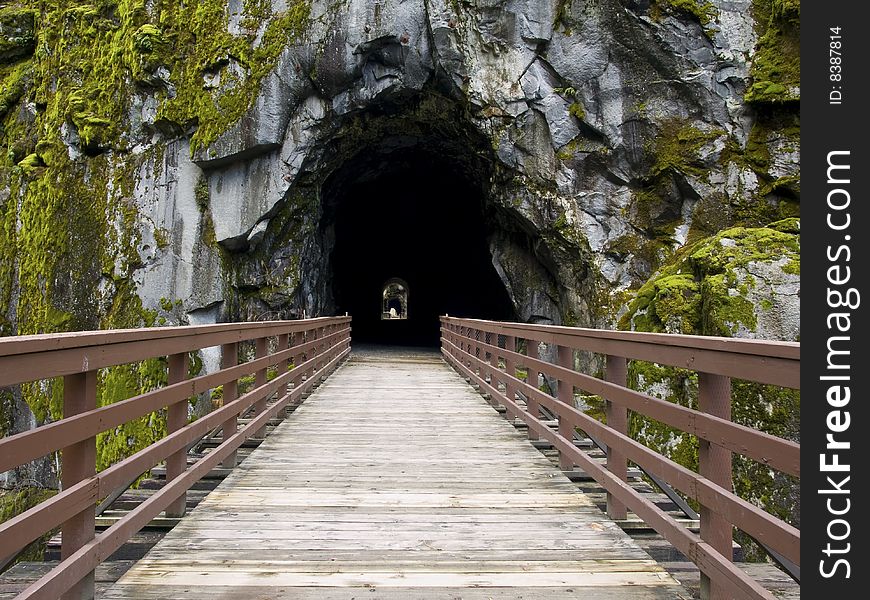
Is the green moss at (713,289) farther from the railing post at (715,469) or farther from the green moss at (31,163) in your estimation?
the green moss at (31,163)

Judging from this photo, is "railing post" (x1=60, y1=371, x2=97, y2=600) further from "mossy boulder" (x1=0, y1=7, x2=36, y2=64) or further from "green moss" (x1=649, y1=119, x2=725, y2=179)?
"mossy boulder" (x1=0, y1=7, x2=36, y2=64)

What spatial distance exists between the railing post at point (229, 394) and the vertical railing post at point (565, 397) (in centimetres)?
259

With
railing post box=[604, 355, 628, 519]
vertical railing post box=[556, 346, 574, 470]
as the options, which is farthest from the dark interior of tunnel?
railing post box=[604, 355, 628, 519]

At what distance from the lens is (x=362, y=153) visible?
1805 centimetres

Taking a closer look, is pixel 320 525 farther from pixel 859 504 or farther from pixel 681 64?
pixel 681 64

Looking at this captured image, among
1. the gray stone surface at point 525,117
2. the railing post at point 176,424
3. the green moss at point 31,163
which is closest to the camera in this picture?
the railing post at point 176,424

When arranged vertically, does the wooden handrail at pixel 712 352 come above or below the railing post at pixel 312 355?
above

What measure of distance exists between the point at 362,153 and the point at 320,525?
53.1 ft

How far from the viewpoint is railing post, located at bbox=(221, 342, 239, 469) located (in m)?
4.31

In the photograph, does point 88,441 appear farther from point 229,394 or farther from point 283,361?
point 283,361

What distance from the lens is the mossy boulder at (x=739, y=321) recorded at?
643cm

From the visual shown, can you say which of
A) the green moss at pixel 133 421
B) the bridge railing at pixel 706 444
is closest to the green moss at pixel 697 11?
the bridge railing at pixel 706 444

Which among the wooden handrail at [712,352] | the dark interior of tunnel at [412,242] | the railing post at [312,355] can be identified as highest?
the dark interior of tunnel at [412,242]

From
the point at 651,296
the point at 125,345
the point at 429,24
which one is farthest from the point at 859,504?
the point at 429,24
